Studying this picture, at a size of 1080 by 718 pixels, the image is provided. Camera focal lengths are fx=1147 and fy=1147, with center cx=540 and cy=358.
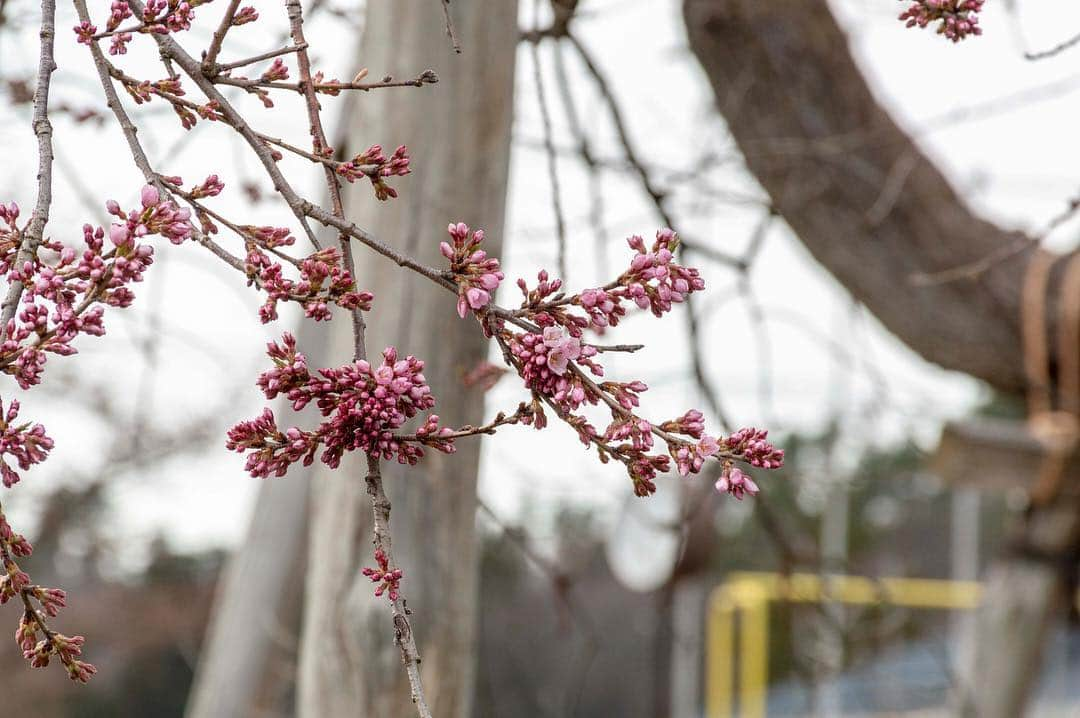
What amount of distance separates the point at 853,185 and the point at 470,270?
207cm

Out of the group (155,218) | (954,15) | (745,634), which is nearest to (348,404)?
(155,218)

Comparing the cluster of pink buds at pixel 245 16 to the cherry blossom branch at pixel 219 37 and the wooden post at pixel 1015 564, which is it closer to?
the cherry blossom branch at pixel 219 37

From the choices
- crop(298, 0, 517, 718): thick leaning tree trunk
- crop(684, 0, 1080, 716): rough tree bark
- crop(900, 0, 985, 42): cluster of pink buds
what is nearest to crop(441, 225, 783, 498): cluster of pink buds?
crop(900, 0, 985, 42): cluster of pink buds

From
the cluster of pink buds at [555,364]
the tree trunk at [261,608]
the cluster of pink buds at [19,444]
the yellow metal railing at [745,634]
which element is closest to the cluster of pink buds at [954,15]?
the cluster of pink buds at [555,364]

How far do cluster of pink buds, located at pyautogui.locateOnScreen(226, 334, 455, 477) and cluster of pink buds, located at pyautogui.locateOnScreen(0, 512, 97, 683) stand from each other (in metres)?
0.14

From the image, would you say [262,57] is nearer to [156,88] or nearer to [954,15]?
[156,88]

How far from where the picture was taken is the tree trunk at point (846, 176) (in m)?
2.46

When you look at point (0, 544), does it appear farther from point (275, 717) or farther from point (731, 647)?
point (731, 647)

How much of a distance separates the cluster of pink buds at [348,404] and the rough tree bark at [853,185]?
6.10ft

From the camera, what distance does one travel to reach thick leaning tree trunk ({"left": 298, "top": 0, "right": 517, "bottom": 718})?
1679 mm

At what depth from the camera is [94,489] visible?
8391 mm

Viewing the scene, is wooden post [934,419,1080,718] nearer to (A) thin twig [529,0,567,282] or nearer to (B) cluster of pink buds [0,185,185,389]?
(A) thin twig [529,0,567,282]

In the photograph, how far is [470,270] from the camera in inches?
27.8

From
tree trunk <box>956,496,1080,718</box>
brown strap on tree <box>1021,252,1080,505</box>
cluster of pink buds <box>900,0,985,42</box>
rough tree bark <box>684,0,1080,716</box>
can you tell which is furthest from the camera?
tree trunk <box>956,496,1080,718</box>
